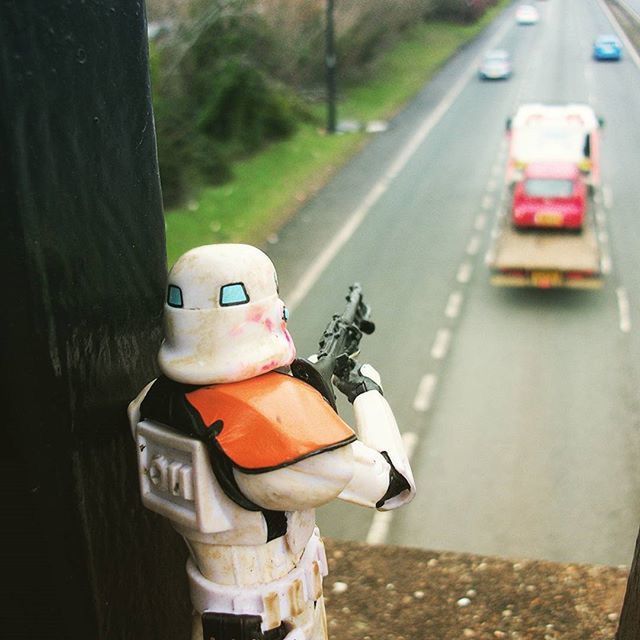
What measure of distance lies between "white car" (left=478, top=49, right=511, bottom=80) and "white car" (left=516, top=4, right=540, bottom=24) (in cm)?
443

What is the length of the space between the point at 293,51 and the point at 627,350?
15.1 m

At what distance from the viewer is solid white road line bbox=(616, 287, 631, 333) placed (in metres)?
11.6

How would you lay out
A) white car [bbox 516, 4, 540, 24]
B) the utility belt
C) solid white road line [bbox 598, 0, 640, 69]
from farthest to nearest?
white car [bbox 516, 4, 540, 24], solid white road line [bbox 598, 0, 640, 69], the utility belt

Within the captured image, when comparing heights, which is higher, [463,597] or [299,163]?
[463,597]

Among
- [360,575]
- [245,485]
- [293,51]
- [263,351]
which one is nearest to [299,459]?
[245,485]

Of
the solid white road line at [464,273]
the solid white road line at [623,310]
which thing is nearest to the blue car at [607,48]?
the solid white road line at [623,310]

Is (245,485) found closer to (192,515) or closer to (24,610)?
(192,515)

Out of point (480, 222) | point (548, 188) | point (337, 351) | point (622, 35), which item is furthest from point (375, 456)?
point (480, 222)

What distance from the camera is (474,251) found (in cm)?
1450

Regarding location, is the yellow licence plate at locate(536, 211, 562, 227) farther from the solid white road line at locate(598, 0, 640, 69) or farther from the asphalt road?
the solid white road line at locate(598, 0, 640, 69)

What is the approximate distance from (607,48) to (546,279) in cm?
440

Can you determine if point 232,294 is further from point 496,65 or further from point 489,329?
point 496,65

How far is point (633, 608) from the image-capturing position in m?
3.12

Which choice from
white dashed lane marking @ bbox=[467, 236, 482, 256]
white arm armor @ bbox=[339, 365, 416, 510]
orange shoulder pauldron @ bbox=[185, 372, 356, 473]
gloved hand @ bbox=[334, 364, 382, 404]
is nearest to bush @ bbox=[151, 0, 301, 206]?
white dashed lane marking @ bbox=[467, 236, 482, 256]
